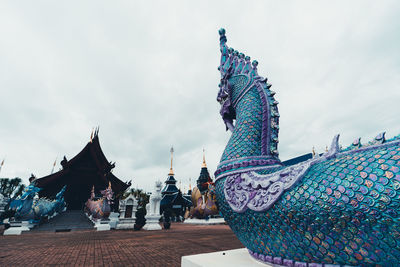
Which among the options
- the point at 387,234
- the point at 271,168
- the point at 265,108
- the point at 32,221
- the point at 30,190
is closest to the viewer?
the point at 387,234

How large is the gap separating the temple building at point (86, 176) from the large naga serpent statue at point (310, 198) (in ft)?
74.2

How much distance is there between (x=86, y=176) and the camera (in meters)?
22.5

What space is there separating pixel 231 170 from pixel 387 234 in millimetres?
1487

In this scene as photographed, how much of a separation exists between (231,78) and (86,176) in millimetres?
24076

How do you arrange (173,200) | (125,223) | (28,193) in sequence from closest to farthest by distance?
(28,193)
(125,223)
(173,200)

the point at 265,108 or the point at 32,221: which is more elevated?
the point at 265,108

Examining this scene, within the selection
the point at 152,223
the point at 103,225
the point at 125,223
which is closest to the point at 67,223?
the point at 103,225

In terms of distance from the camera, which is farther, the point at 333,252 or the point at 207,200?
the point at 207,200

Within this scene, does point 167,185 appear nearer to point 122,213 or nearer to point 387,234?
→ point 122,213

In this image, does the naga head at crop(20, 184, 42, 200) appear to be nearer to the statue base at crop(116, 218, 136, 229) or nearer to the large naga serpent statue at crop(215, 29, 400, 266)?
the statue base at crop(116, 218, 136, 229)

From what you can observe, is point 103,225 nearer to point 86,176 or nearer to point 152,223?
point 152,223

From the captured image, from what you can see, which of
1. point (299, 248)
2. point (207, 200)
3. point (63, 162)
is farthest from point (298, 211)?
point (63, 162)

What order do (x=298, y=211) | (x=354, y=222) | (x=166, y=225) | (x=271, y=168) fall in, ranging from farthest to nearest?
(x=166, y=225) → (x=271, y=168) → (x=298, y=211) → (x=354, y=222)

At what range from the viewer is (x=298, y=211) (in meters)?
1.82
